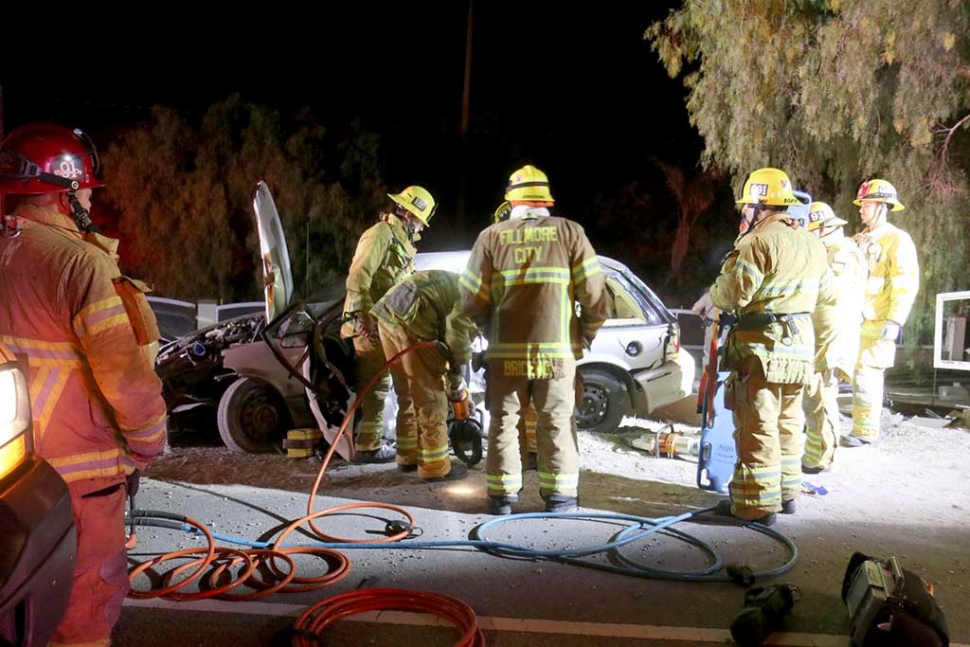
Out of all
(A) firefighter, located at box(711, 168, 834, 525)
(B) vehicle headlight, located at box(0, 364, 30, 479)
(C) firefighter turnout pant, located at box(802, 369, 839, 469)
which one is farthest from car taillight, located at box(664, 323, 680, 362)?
(B) vehicle headlight, located at box(0, 364, 30, 479)

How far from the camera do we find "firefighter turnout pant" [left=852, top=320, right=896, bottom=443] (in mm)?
7148

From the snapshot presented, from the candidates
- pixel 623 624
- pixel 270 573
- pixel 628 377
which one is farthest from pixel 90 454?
pixel 628 377

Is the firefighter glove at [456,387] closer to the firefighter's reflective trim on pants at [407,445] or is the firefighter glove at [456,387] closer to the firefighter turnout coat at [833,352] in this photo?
the firefighter's reflective trim on pants at [407,445]

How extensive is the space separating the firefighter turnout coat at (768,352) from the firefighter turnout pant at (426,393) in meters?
1.99

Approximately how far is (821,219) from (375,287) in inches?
147

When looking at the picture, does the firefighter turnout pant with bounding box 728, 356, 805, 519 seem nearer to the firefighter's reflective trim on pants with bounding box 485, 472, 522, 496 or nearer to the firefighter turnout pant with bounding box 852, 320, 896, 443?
the firefighter's reflective trim on pants with bounding box 485, 472, 522, 496

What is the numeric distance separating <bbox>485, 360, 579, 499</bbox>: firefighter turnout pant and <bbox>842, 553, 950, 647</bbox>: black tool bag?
1975 mm

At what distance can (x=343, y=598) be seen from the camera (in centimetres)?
360

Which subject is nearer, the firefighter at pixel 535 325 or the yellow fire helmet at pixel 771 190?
the firefighter at pixel 535 325

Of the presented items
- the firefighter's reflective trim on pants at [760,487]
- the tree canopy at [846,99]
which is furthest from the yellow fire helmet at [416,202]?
the tree canopy at [846,99]

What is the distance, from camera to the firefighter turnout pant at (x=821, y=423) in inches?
241

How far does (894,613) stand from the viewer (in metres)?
2.95

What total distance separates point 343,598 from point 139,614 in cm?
90

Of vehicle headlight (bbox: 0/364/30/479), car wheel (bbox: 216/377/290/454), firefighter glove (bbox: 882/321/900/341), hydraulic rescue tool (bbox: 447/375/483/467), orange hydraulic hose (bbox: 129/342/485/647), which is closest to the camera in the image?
vehicle headlight (bbox: 0/364/30/479)
